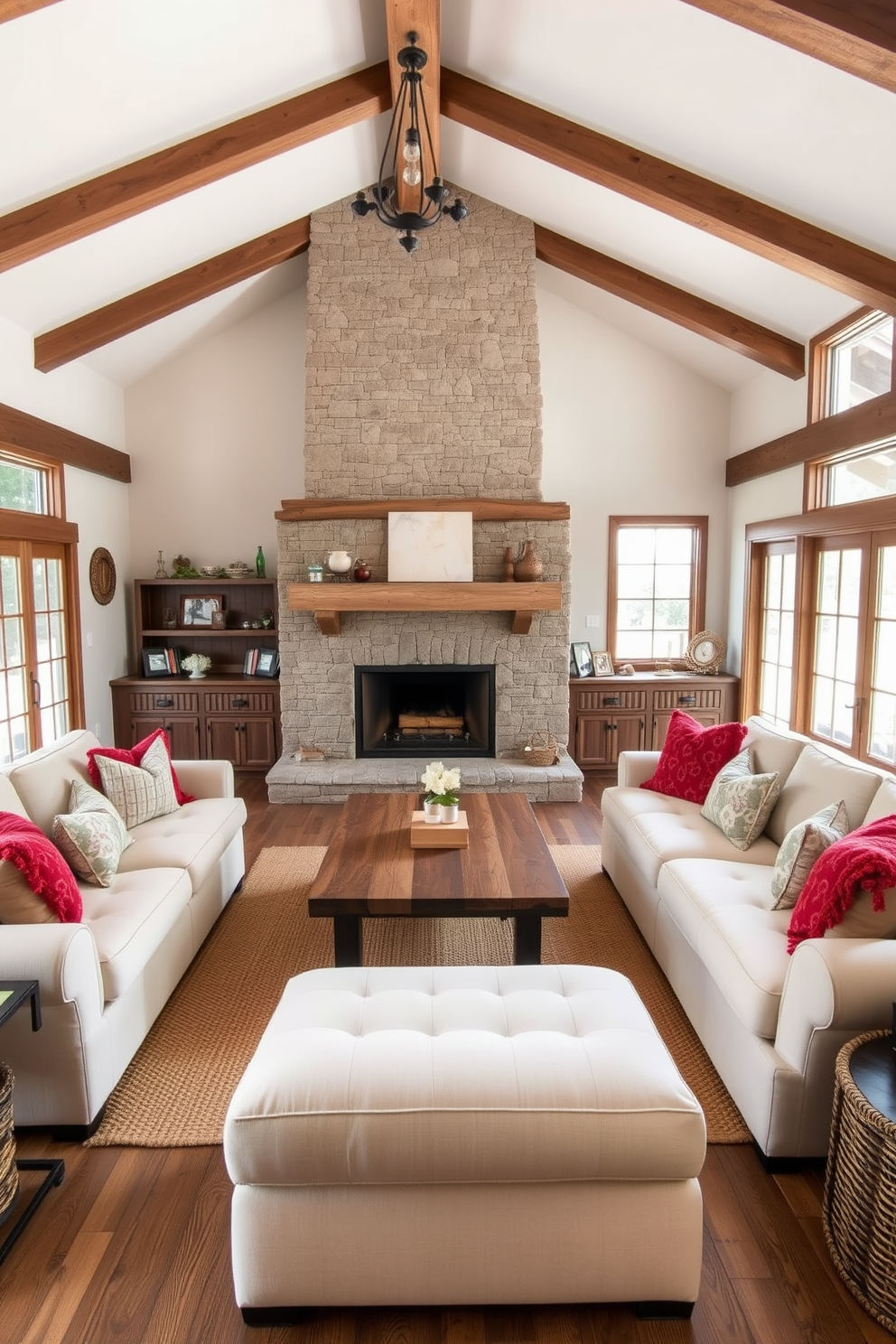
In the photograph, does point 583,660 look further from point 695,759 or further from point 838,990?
point 838,990

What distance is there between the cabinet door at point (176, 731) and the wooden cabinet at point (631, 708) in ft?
9.78

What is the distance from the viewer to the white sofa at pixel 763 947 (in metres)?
2.04

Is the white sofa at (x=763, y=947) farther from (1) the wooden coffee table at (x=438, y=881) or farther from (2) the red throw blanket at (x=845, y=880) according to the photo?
(1) the wooden coffee table at (x=438, y=881)

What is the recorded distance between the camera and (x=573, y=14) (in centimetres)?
325

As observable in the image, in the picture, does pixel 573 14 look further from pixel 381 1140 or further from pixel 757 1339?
pixel 757 1339

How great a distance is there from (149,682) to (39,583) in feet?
4.19

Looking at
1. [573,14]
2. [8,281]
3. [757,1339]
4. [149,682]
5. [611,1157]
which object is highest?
[573,14]

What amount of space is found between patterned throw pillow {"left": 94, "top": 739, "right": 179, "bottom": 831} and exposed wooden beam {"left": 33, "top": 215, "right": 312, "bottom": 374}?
9.09 ft

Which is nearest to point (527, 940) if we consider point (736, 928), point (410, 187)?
point (736, 928)

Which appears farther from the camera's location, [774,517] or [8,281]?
[774,517]

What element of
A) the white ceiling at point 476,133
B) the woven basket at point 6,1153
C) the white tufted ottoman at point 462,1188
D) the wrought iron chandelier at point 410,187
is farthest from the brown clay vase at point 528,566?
the woven basket at point 6,1153

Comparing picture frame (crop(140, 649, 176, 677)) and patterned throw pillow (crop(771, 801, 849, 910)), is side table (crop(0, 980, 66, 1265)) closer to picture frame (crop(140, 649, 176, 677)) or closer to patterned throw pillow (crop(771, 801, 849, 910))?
patterned throw pillow (crop(771, 801, 849, 910))

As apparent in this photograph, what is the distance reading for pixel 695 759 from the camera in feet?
12.8

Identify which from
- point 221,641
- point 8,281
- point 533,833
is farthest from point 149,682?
point 533,833
